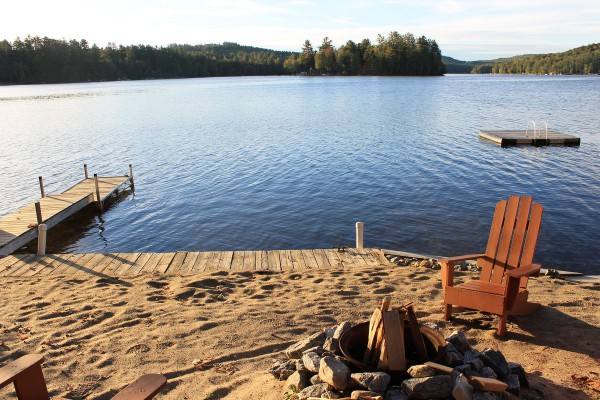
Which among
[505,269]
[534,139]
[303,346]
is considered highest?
[505,269]

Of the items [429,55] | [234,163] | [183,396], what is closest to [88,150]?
[234,163]

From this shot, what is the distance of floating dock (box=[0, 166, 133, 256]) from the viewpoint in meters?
11.7

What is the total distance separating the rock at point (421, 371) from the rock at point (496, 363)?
0.76m

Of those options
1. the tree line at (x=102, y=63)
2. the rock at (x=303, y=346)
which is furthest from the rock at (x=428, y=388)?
the tree line at (x=102, y=63)

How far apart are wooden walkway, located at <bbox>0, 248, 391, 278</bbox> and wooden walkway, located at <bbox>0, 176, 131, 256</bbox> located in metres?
2.81

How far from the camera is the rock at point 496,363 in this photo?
3.79m

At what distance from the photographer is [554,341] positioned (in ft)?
16.5

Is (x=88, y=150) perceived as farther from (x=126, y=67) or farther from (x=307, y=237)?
(x=126, y=67)

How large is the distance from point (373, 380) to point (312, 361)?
657 mm

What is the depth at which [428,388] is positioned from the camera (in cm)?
324

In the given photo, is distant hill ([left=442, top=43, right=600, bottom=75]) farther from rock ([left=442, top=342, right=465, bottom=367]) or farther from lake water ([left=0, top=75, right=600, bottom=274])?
rock ([left=442, top=342, right=465, bottom=367])

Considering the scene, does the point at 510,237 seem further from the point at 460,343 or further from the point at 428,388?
the point at 428,388

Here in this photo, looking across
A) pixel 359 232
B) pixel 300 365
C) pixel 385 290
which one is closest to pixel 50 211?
pixel 359 232

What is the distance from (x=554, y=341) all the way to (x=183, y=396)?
3.94 meters
